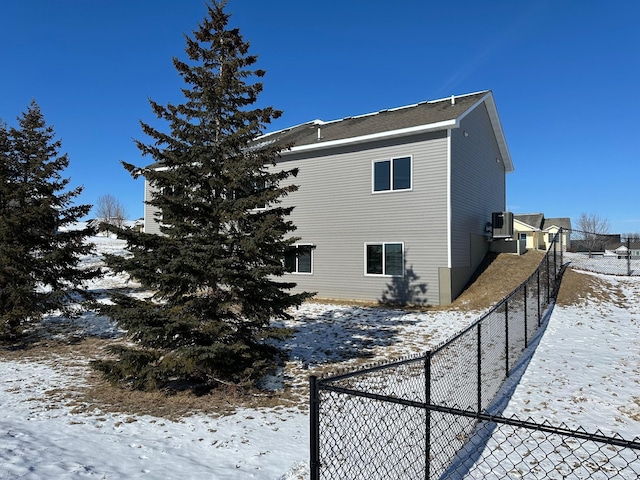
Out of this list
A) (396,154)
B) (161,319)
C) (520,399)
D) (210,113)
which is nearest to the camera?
(520,399)

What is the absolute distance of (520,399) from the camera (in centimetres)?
577

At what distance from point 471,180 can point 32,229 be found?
14.5m

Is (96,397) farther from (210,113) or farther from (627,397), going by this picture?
(627,397)

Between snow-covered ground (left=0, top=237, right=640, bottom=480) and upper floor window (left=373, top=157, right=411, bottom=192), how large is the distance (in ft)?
19.6

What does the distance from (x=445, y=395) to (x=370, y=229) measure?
9.17m

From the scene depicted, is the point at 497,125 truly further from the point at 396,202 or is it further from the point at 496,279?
the point at 396,202

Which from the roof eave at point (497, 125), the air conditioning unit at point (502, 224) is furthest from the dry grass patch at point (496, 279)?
the roof eave at point (497, 125)

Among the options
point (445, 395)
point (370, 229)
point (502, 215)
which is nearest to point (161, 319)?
point (445, 395)

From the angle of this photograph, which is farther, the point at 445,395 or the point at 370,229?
the point at 370,229

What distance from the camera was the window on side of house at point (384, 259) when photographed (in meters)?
14.3

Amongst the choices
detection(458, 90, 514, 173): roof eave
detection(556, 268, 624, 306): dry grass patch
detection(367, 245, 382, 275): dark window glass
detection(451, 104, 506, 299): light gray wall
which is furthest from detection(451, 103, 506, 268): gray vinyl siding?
detection(556, 268, 624, 306): dry grass patch

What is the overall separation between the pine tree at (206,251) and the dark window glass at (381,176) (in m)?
Result: 8.13

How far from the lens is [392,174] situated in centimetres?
1450

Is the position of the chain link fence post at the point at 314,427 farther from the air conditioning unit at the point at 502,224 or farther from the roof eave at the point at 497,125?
the air conditioning unit at the point at 502,224
